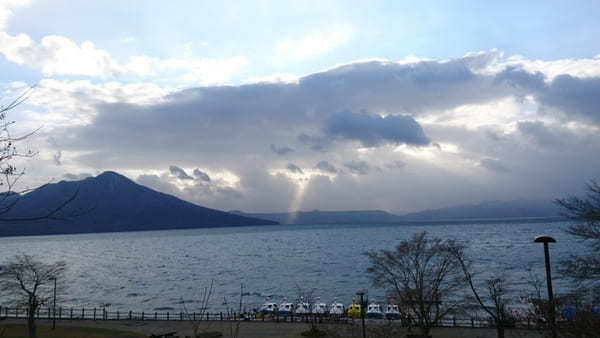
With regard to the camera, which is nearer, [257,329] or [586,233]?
[586,233]

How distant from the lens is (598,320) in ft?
45.5

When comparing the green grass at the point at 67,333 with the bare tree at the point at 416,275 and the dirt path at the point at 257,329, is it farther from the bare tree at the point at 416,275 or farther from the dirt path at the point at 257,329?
the bare tree at the point at 416,275

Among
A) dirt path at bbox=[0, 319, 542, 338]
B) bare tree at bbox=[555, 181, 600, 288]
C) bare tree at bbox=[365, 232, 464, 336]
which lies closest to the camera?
bare tree at bbox=[555, 181, 600, 288]

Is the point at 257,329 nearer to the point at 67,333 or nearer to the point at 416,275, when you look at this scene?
the point at 416,275

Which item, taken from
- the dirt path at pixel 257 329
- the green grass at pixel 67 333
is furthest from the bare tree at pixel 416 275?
the green grass at pixel 67 333

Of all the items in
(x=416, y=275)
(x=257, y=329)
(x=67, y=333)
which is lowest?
(x=257, y=329)

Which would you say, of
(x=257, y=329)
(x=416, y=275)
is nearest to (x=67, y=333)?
(x=257, y=329)

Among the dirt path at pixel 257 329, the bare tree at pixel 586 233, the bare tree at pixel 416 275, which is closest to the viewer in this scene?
the bare tree at pixel 586 233

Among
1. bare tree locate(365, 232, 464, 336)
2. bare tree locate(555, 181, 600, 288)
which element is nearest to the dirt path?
bare tree locate(365, 232, 464, 336)

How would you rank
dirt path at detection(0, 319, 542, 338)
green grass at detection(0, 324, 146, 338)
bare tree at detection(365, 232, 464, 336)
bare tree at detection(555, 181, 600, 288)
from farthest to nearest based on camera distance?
green grass at detection(0, 324, 146, 338)
dirt path at detection(0, 319, 542, 338)
bare tree at detection(365, 232, 464, 336)
bare tree at detection(555, 181, 600, 288)

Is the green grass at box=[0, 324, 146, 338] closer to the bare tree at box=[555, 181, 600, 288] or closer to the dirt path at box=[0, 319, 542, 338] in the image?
the dirt path at box=[0, 319, 542, 338]

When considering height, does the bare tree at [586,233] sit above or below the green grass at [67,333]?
above

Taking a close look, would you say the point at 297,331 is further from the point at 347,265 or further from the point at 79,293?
the point at 347,265

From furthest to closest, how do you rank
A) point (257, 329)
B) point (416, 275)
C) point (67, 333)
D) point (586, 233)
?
point (257, 329), point (67, 333), point (416, 275), point (586, 233)
